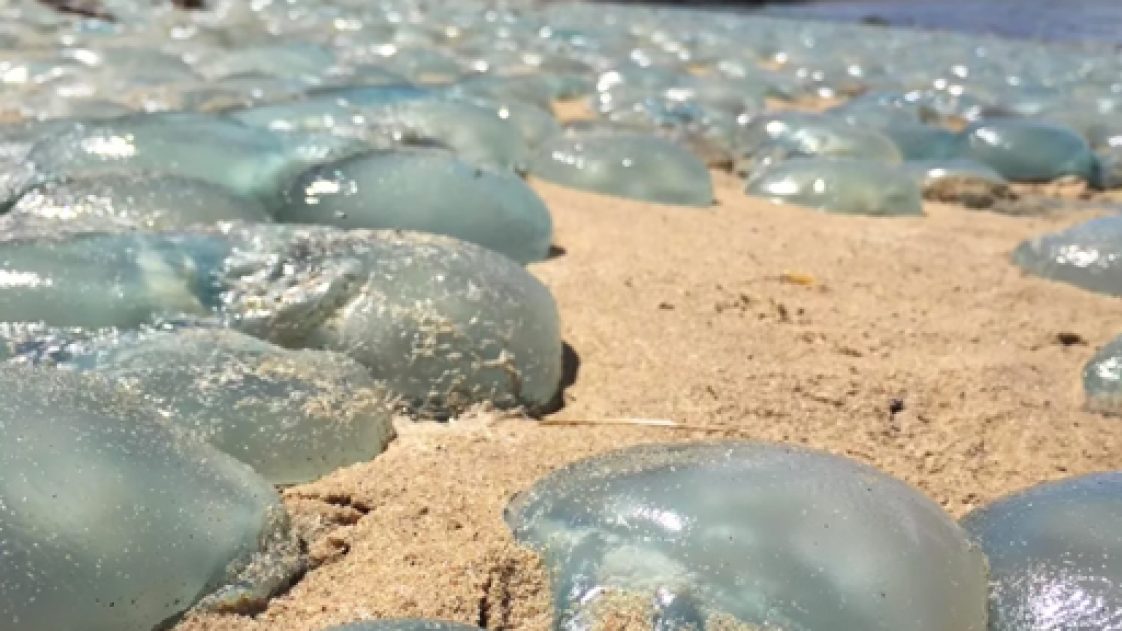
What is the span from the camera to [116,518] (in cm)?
93

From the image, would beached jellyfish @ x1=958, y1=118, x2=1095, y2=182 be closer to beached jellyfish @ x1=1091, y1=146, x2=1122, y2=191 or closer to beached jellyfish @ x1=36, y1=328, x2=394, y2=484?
beached jellyfish @ x1=1091, y1=146, x2=1122, y2=191

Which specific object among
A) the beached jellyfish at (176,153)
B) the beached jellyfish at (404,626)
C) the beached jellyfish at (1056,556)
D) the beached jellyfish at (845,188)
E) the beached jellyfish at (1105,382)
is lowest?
the beached jellyfish at (845,188)

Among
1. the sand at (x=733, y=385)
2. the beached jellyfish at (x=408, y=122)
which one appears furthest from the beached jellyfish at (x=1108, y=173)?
the beached jellyfish at (x=408, y=122)

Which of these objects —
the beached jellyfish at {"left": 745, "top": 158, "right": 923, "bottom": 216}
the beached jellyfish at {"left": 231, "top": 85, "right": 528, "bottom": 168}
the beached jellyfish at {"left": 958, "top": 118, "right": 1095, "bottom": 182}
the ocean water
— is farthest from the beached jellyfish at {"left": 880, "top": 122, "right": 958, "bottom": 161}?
the ocean water

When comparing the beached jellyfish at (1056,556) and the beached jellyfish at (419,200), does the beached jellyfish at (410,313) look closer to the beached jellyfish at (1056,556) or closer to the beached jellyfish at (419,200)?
the beached jellyfish at (419,200)

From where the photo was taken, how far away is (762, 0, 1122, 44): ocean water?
9.80m

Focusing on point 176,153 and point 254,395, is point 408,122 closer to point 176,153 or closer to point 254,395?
point 176,153

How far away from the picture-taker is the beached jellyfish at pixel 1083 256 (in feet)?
6.81

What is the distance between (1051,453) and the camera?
1434 mm

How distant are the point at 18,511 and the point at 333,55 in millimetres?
3803

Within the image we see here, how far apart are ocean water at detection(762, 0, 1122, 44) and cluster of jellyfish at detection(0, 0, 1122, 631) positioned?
772 cm

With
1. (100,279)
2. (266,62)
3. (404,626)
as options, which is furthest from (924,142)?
(404,626)

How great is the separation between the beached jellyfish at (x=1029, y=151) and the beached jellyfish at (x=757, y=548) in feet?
8.23

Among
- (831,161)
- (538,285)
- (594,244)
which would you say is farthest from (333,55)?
(538,285)
